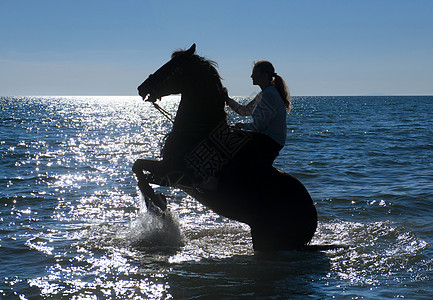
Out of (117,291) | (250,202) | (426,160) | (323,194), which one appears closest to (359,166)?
(426,160)

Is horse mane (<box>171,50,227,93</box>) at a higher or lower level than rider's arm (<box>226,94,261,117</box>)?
higher

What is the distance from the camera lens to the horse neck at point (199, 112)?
618 centimetres

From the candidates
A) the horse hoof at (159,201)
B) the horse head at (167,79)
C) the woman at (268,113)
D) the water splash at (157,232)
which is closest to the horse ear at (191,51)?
the horse head at (167,79)

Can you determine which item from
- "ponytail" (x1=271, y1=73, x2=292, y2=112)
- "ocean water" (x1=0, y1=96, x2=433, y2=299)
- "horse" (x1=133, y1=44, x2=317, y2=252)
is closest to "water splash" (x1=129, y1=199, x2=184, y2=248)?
"ocean water" (x1=0, y1=96, x2=433, y2=299)

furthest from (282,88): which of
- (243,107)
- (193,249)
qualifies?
(193,249)

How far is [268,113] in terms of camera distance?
20.3ft

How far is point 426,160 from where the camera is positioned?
61.9 feet

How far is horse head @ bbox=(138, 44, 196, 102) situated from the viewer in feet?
20.1

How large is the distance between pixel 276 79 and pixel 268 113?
1.77 ft

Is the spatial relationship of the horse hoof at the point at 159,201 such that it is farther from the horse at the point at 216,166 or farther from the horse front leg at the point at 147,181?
the horse at the point at 216,166

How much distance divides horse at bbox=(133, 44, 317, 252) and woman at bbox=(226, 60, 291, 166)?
11 cm

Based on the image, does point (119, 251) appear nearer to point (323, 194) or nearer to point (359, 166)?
point (323, 194)

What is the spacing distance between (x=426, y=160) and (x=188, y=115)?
15302 millimetres

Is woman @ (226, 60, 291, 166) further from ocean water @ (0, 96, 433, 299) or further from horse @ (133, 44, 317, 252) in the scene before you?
ocean water @ (0, 96, 433, 299)
